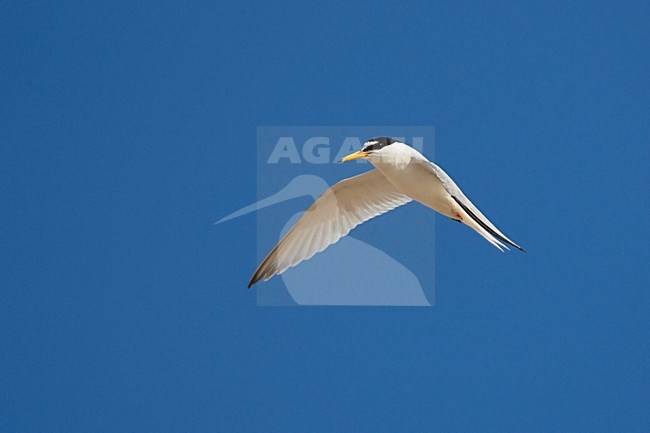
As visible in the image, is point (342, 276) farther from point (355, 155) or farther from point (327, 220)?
point (355, 155)

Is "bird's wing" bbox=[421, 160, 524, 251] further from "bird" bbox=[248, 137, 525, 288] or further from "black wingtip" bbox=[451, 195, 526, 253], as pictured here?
"bird" bbox=[248, 137, 525, 288]

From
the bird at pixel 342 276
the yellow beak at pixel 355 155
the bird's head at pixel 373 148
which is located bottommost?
the bird at pixel 342 276

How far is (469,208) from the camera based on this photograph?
4129 mm

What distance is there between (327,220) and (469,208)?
1.09m

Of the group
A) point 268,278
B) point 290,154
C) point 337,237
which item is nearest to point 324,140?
point 290,154

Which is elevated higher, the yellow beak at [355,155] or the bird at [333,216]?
the yellow beak at [355,155]

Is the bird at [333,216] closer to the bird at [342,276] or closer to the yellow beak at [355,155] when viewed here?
the bird at [342,276]

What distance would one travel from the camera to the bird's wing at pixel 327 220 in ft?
16.1

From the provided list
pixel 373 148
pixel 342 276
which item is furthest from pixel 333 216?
pixel 373 148

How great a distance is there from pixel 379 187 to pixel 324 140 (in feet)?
1.43

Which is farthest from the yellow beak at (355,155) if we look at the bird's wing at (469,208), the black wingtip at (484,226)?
the black wingtip at (484,226)

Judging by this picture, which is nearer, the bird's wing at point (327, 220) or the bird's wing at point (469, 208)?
the bird's wing at point (469, 208)

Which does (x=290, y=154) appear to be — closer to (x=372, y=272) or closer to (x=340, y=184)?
(x=340, y=184)

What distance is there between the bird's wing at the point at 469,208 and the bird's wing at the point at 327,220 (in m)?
0.76
